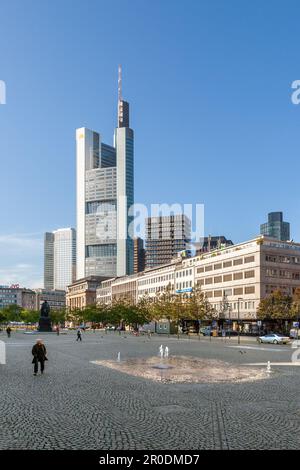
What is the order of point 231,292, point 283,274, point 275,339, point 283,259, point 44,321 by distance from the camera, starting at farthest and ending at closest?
1. point 231,292
2. point 44,321
3. point 283,259
4. point 283,274
5. point 275,339

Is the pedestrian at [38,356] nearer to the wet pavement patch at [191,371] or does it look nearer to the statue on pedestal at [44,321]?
the wet pavement patch at [191,371]

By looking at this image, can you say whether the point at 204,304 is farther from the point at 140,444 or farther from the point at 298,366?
the point at 140,444

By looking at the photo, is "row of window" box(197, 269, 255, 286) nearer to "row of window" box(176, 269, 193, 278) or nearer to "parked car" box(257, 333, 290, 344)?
"row of window" box(176, 269, 193, 278)

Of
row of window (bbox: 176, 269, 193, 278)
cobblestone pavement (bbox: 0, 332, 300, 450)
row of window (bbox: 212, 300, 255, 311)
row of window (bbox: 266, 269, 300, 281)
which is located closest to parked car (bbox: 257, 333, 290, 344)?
row of window (bbox: 212, 300, 255, 311)

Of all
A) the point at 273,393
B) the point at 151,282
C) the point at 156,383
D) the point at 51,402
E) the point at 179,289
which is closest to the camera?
the point at 51,402

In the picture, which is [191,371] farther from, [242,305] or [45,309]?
[242,305]

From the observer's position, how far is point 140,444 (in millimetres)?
→ 11555

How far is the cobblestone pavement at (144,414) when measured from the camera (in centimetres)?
1192

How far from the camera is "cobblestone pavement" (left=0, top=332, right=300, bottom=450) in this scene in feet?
39.1

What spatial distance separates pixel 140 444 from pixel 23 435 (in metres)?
3.08

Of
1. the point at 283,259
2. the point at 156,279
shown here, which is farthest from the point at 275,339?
the point at 156,279

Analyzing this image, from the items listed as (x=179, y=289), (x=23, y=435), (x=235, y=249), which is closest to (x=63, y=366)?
(x=23, y=435)

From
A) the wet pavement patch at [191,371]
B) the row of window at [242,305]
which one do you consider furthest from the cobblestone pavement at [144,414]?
the row of window at [242,305]

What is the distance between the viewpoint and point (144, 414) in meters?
15.4
